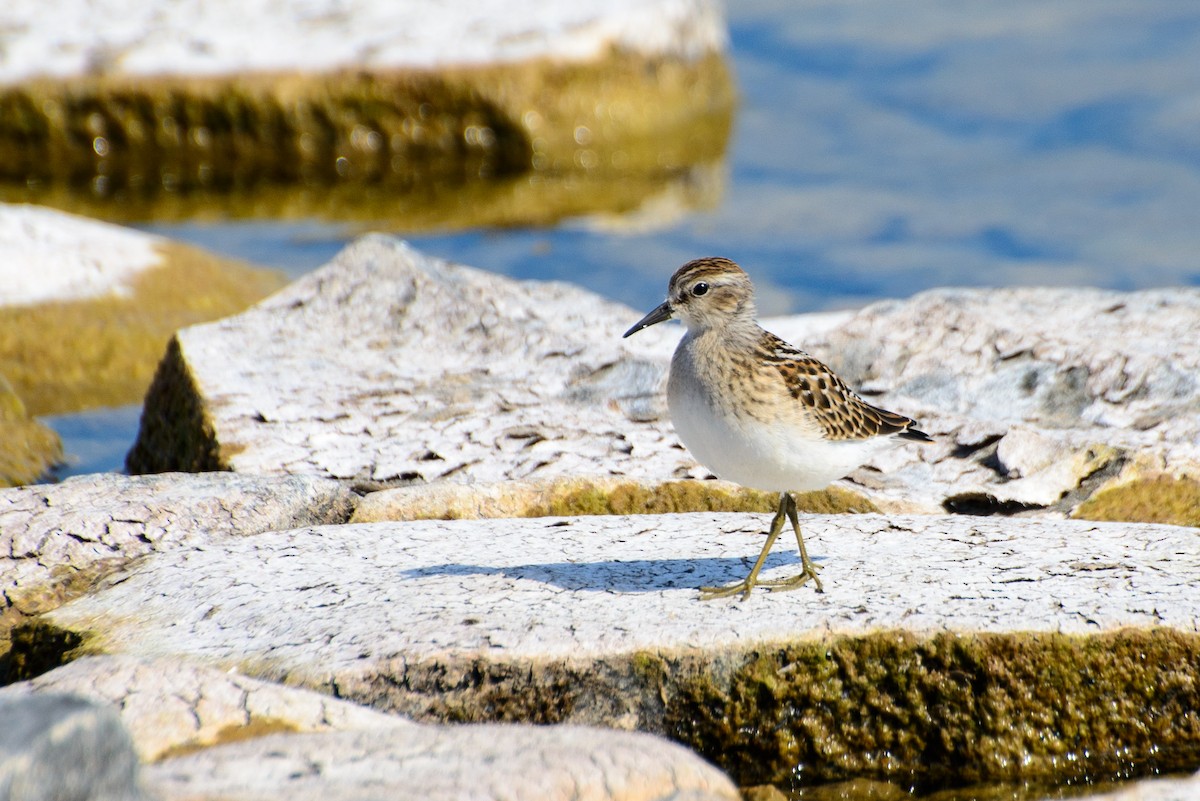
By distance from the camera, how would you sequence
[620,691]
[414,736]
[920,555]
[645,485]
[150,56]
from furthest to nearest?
[150,56], [645,485], [920,555], [620,691], [414,736]

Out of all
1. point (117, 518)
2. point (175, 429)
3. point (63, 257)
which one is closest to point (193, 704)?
point (117, 518)

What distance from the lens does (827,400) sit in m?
4.73

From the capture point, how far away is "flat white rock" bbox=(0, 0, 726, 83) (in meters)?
11.9

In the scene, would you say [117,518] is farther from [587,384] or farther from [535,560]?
[587,384]

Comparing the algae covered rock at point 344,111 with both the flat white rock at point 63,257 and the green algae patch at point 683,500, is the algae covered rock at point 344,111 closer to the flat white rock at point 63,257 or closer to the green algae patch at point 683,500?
the flat white rock at point 63,257

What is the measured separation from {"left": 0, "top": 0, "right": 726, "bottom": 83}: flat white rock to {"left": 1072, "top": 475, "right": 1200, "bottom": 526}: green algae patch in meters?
7.61

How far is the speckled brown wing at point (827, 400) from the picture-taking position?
15.3ft

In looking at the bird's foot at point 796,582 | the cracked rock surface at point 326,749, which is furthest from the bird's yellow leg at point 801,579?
the cracked rock surface at point 326,749

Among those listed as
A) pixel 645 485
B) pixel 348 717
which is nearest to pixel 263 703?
pixel 348 717

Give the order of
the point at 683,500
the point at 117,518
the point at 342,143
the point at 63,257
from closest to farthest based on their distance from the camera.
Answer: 1. the point at 117,518
2. the point at 683,500
3. the point at 63,257
4. the point at 342,143

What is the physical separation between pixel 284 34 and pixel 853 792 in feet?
32.0

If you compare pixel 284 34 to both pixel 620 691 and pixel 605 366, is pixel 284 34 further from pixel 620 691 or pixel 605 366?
pixel 620 691

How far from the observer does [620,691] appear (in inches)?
159

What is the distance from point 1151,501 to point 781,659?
218 cm
